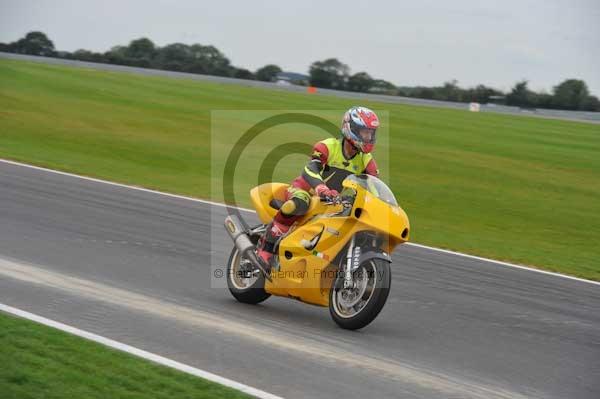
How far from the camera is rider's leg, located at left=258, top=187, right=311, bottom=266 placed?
828cm

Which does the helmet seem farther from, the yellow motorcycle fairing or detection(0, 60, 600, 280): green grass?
detection(0, 60, 600, 280): green grass

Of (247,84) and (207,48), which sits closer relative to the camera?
(247,84)

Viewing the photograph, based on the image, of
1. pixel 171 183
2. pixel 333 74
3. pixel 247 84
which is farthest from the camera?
pixel 333 74

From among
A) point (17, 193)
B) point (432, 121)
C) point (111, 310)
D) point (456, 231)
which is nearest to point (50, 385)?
point (111, 310)

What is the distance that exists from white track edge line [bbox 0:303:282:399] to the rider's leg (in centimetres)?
216

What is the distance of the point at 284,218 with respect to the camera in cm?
848

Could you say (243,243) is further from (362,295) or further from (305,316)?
(362,295)

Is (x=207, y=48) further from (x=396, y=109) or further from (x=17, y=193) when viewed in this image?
(x=17, y=193)

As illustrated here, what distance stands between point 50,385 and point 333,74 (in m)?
58.8

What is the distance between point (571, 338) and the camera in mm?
8266

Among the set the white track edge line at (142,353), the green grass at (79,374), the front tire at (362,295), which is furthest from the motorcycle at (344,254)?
the green grass at (79,374)

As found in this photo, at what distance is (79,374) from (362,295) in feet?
9.00

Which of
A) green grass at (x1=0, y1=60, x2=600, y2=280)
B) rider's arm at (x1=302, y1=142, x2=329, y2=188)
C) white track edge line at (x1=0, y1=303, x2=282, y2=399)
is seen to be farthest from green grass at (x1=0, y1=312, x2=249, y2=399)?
green grass at (x1=0, y1=60, x2=600, y2=280)

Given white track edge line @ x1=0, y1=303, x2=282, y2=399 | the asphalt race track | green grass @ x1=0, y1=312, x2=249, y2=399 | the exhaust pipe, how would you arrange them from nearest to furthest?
green grass @ x1=0, y1=312, x2=249, y2=399, white track edge line @ x1=0, y1=303, x2=282, y2=399, the asphalt race track, the exhaust pipe
